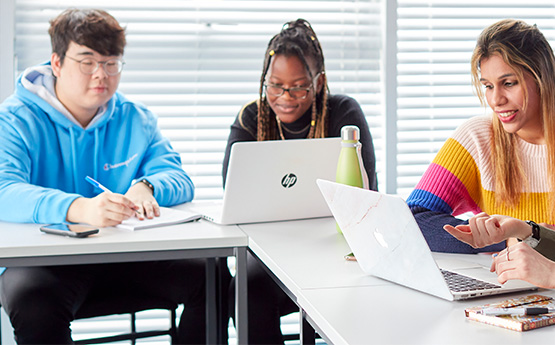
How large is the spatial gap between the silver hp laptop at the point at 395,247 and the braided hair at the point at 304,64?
1230 millimetres

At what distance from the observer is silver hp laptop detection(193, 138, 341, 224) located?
1.69 metres

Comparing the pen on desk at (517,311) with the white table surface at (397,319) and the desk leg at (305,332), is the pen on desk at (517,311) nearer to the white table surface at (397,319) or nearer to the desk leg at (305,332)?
the white table surface at (397,319)

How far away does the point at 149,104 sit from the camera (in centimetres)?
296

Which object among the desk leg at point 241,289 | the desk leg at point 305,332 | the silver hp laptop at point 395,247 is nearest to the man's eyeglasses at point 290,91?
the desk leg at point 241,289

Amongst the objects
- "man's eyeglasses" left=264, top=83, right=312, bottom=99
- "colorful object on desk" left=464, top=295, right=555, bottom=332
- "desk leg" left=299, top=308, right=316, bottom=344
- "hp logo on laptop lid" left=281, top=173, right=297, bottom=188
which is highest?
"man's eyeglasses" left=264, top=83, right=312, bottom=99

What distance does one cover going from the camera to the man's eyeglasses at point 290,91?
2299mm

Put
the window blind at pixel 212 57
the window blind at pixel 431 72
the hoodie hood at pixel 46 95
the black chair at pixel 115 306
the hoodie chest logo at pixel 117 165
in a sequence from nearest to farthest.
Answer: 1. the black chair at pixel 115 306
2. the hoodie hood at pixel 46 95
3. the hoodie chest logo at pixel 117 165
4. the window blind at pixel 212 57
5. the window blind at pixel 431 72

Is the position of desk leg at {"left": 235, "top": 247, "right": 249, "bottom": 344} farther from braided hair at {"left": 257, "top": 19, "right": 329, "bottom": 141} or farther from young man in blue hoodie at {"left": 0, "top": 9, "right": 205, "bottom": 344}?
braided hair at {"left": 257, "top": 19, "right": 329, "bottom": 141}

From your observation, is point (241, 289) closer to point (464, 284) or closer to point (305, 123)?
point (464, 284)

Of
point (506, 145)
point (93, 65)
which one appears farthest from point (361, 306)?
point (93, 65)

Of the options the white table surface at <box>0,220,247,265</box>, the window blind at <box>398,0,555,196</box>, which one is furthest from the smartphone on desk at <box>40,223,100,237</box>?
the window blind at <box>398,0,555,196</box>

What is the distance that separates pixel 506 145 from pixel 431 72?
4.87 ft

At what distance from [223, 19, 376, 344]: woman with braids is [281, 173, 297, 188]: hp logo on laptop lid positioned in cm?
52

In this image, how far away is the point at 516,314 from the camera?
944mm
